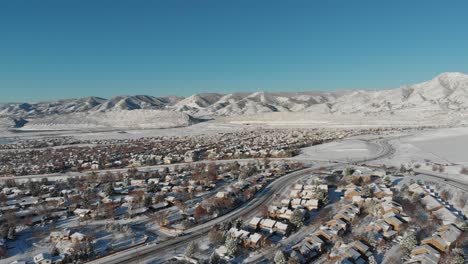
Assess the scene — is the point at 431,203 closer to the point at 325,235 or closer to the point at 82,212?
the point at 325,235

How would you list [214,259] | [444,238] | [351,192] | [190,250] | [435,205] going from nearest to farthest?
[214,259] → [444,238] → [190,250] → [435,205] → [351,192]

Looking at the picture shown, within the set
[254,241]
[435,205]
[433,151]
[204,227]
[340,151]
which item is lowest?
[204,227]

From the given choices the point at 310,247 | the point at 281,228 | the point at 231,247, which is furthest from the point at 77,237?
the point at 310,247

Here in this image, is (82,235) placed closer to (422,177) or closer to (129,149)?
(422,177)

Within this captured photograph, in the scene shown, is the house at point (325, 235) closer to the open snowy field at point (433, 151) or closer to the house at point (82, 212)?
the house at point (82, 212)

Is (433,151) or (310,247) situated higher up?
(433,151)

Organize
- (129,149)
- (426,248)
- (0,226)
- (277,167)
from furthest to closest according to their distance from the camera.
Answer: (129,149)
(277,167)
(0,226)
(426,248)

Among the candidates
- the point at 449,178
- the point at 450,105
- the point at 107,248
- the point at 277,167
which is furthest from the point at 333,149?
the point at 450,105

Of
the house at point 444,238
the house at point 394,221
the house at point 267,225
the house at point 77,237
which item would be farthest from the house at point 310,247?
the house at point 77,237

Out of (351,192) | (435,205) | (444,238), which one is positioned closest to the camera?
(444,238)
